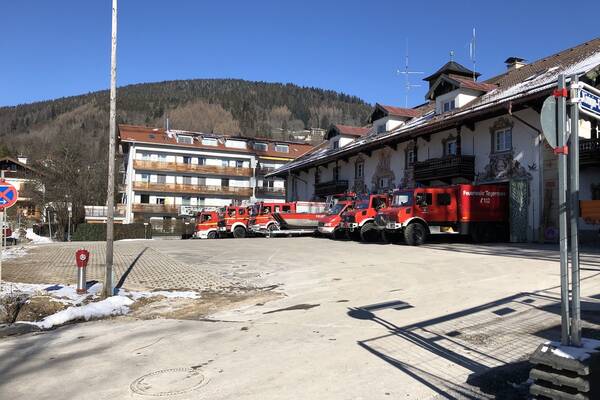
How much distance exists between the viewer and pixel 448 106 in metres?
32.0

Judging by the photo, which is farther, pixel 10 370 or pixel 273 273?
pixel 273 273

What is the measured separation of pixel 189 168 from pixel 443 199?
49935 millimetres

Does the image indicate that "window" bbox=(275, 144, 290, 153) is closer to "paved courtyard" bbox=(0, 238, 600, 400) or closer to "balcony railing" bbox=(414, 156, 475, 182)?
"balcony railing" bbox=(414, 156, 475, 182)

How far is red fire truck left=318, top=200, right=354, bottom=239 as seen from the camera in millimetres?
29377

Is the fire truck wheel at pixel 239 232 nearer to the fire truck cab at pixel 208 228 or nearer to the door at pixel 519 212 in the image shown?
the fire truck cab at pixel 208 228

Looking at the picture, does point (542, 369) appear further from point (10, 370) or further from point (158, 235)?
point (158, 235)

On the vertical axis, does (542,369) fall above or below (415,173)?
below

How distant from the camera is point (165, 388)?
17.1 feet

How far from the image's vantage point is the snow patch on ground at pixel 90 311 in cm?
884

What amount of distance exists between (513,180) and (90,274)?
19042mm

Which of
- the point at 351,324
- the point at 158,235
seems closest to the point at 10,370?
the point at 351,324

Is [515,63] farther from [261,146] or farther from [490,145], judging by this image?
[261,146]

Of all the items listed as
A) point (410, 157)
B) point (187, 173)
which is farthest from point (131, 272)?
point (187, 173)

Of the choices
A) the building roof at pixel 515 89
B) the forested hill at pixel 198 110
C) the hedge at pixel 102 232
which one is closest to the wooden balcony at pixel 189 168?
the hedge at pixel 102 232
